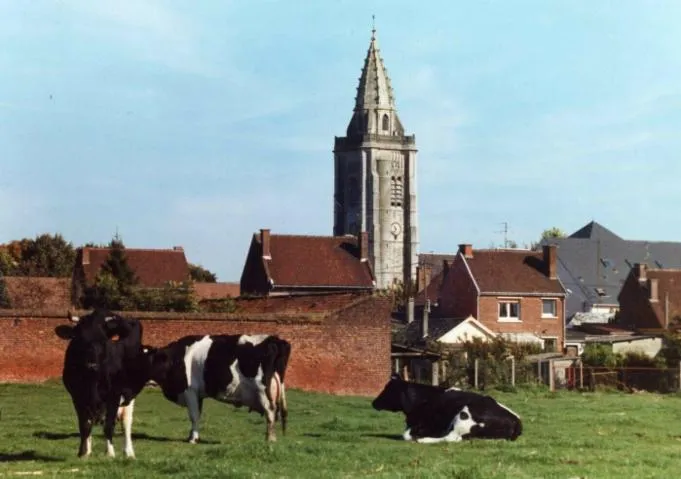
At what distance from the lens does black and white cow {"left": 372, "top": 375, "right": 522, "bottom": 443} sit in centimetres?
1955

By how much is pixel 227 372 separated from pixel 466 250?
224 ft

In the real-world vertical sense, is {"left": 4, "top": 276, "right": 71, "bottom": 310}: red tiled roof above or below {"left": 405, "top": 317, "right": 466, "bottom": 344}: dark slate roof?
above

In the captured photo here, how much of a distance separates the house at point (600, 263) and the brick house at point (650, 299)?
8750mm

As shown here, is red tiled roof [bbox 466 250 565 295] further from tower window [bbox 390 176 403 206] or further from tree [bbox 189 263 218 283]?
tower window [bbox 390 176 403 206]

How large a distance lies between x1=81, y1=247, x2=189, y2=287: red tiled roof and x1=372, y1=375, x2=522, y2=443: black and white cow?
206 ft

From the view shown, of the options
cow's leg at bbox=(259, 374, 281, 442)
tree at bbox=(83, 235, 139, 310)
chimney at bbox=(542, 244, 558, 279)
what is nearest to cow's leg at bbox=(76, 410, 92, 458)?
cow's leg at bbox=(259, 374, 281, 442)

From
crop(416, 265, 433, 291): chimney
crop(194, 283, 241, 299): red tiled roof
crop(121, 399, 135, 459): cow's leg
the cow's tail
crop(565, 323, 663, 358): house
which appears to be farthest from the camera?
crop(416, 265, 433, 291): chimney

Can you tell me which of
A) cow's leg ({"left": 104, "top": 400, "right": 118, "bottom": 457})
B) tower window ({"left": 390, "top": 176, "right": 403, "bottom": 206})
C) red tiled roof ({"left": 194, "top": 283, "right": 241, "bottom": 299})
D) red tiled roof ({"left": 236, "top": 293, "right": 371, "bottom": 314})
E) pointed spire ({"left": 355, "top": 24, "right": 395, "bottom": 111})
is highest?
pointed spire ({"left": 355, "top": 24, "right": 395, "bottom": 111})

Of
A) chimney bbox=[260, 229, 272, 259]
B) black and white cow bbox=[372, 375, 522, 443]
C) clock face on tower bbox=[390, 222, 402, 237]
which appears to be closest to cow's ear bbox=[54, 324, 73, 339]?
black and white cow bbox=[372, 375, 522, 443]

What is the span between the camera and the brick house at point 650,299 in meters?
92.6

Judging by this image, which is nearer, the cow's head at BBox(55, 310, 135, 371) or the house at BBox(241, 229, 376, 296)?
the cow's head at BBox(55, 310, 135, 371)

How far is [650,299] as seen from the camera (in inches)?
3693

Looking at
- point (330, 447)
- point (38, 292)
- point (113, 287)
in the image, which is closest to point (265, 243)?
point (38, 292)

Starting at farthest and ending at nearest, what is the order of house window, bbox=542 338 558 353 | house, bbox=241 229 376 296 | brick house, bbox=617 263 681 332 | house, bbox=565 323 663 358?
brick house, bbox=617 263 681 332 < house, bbox=241 229 376 296 < house window, bbox=542 338 558 353 < house, bbox=565 323 663 358
